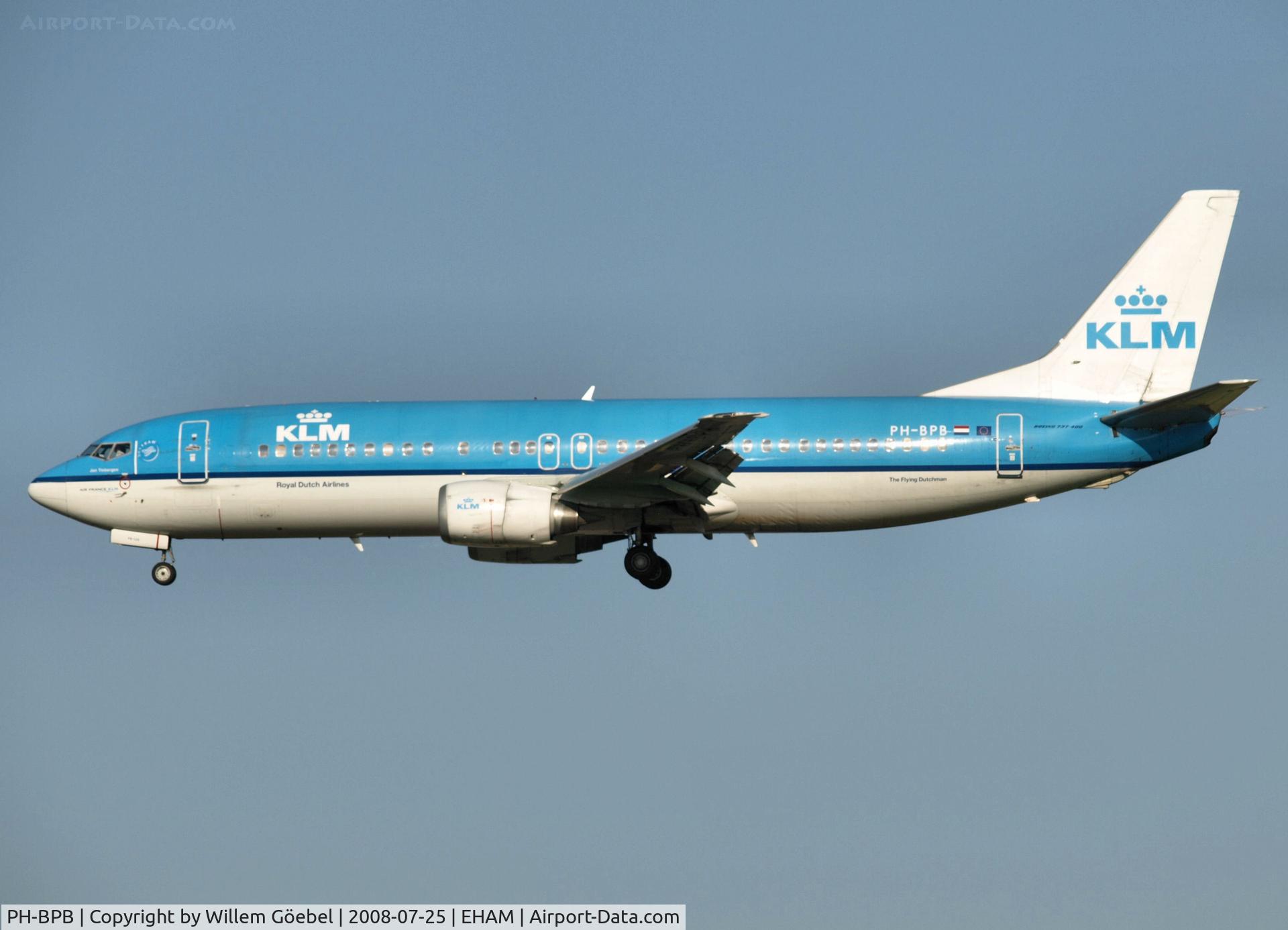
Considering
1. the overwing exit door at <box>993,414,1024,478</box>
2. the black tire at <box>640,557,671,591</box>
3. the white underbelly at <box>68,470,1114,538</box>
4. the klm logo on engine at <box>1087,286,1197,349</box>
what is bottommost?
the black tire at <box>640,557,671,591</box>

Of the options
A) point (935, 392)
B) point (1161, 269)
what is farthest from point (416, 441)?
point (1161, 269)

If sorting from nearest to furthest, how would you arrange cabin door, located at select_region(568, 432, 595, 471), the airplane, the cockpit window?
the airplane < cabin door, located at select_region(568, 432, 595, 471) < the cockpit window

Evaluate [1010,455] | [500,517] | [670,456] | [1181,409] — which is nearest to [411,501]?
[500,517]

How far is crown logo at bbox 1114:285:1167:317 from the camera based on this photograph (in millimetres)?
39375

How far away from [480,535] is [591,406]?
165 inches

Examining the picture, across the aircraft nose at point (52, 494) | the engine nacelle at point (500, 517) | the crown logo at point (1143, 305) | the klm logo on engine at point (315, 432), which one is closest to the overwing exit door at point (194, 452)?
the klm logo on engine at point (315, 432)

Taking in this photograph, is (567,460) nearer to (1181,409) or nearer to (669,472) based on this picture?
(669,472)

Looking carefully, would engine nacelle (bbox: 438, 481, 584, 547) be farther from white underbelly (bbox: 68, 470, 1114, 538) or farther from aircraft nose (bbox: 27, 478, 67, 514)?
aircraft nose (bbox: 27, 478, 67, 514)

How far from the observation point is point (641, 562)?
3816cm

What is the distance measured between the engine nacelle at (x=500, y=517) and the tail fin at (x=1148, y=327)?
880cm

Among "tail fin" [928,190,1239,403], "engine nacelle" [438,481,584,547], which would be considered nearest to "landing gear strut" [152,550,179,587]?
"engine nacelle" [438,481,584,547]

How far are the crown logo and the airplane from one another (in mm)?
51

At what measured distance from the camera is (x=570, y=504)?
121 ft

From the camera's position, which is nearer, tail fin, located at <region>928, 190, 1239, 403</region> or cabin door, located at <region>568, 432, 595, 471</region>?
cabin door, located at <region>568, 432, 595, 471</region>
